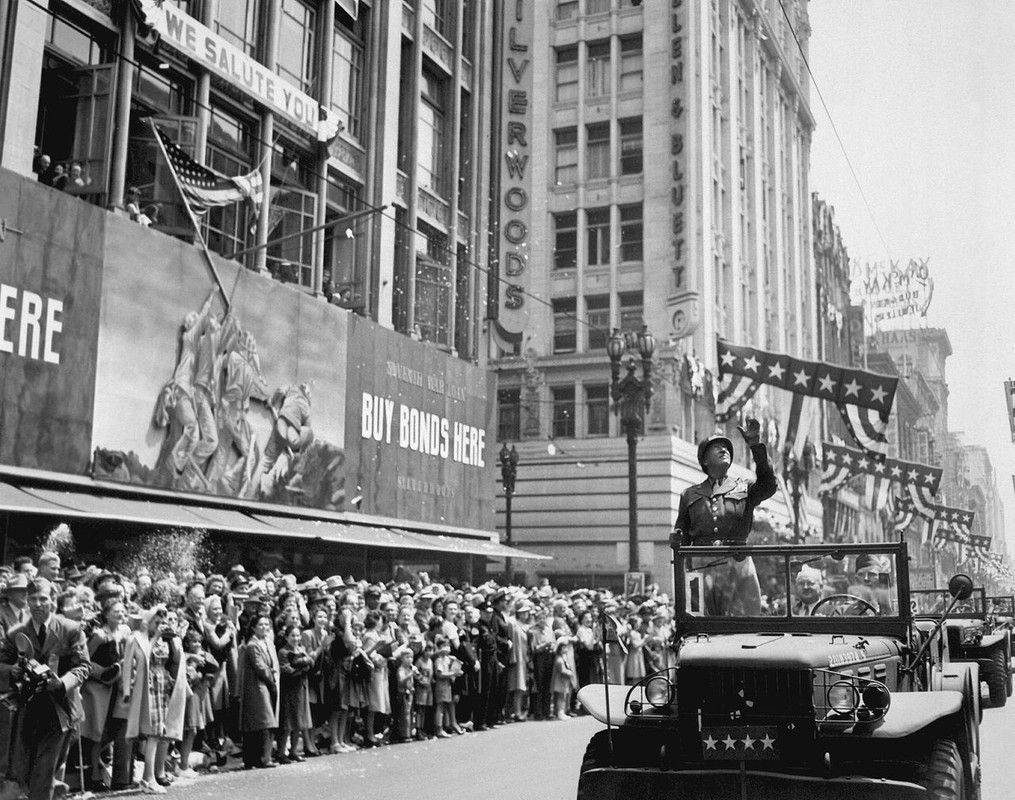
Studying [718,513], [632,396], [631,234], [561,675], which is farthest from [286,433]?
[631,234]

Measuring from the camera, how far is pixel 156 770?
11750 mm

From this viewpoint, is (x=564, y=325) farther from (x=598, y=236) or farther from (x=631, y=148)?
(x=631, y=148)

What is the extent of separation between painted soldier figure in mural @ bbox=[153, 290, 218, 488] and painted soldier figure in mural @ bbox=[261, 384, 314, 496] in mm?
1928

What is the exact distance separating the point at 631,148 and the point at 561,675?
29871 millimetres

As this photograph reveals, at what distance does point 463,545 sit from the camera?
30.3 metres

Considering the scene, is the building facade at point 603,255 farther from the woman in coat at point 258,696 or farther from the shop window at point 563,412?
the woman in coat at point 258,696

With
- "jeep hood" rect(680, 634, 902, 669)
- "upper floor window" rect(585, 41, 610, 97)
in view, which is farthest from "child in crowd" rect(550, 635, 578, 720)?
"upper floor window" rect(585, 41, 610, 97)

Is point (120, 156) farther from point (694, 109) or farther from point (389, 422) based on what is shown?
point (694, 109)

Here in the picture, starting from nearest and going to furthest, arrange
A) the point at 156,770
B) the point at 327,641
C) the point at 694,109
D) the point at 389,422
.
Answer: the point at 156,770, the point at 327,641, the point at 389,422, the point at 694,109

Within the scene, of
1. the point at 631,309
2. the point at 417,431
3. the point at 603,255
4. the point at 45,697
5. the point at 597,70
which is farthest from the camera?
the point at 597,70

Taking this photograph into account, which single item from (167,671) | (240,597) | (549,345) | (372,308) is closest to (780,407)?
(549,345)

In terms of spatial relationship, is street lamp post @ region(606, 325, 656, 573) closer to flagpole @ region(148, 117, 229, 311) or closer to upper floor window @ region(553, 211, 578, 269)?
flagpole @ region(148, 117, 229, 311)

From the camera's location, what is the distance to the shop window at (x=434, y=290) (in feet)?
105

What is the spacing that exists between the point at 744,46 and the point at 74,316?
144 feet
